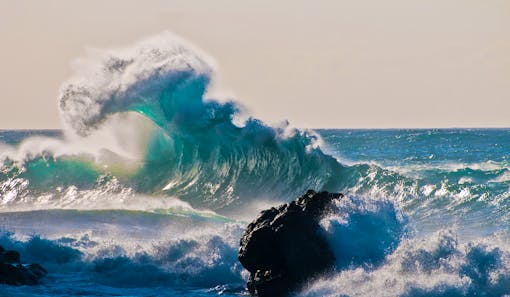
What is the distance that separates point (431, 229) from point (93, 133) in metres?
13.8

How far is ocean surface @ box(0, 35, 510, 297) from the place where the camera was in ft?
49.2

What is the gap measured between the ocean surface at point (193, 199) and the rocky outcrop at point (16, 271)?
0.31m

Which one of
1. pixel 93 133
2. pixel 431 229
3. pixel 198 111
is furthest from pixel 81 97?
pixel 431 229

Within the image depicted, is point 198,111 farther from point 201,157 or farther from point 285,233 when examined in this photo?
point 285,233

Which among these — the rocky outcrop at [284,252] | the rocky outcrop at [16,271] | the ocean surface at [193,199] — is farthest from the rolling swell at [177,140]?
the rocky outcrop at [284,252]

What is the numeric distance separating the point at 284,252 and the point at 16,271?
15.0 ft

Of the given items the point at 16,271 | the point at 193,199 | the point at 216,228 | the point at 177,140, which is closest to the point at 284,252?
the point at 16,271

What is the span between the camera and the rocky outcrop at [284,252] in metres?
14.9

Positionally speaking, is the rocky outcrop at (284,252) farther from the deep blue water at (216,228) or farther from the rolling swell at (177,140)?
the rolling swell at (177,140)

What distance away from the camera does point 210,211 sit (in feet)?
92.2

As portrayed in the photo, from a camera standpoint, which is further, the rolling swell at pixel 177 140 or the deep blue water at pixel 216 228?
the rolling swell at pixel 177 140

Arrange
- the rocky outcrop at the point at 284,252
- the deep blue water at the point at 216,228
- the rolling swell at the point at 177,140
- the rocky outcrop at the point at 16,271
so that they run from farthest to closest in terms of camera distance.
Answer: the rolling swell at the point at 177,140
the rocky outcrop at the point at 16,271
the rocky outcrop at the point at 284,252
the deep blue water at the point at 216,228

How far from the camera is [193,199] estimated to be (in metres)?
29.7

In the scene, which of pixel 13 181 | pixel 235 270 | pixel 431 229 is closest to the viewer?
pixel 235 270
